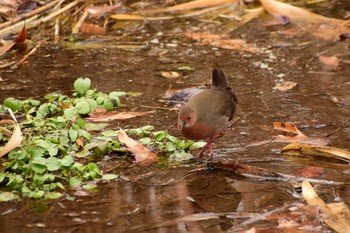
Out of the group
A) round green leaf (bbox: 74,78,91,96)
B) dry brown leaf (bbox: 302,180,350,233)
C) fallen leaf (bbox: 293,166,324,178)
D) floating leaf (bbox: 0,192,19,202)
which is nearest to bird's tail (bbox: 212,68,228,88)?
fallen leaf (bbox: 293,166,324,178)

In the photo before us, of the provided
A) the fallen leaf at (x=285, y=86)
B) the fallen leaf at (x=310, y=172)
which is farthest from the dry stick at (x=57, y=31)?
the fallen leaf at (x=310, y=172)

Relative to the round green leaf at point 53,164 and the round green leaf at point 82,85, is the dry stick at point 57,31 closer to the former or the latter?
the round green leaf at point 82,85

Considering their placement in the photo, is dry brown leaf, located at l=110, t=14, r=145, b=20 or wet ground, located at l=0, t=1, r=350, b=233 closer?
wet ground, located at l=0, t=1, r=350, b=233

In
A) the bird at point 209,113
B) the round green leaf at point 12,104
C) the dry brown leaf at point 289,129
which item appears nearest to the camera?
the bird at point 209,113

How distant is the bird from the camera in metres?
5.15

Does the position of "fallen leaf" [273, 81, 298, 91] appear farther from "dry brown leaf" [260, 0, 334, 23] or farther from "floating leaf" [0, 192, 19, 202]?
"floating leaf" [0, 192, 19, 202]

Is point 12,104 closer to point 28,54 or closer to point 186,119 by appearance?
point 186,119

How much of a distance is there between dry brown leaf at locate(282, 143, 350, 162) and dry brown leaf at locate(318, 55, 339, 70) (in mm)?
2320

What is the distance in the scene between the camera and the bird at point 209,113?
16.9 ft

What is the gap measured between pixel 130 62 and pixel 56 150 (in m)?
2.80

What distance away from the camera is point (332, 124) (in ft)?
19.7

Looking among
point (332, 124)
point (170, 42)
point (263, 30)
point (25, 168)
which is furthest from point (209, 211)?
point (263, 30)

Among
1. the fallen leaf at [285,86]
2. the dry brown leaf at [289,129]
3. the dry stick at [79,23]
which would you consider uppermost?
the dry stick at [79,23]

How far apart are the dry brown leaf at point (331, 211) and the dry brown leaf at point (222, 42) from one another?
11.8 feet
